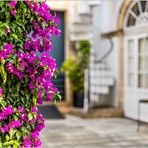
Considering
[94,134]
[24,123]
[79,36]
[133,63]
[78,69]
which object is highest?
[79,36]

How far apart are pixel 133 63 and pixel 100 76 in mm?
1076

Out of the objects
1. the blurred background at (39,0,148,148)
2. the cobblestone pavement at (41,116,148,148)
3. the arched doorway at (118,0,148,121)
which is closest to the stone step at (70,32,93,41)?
the blurred background at (39,0,148,148)

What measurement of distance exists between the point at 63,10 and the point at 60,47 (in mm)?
1020

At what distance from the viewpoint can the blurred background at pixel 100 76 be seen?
5.94 meters

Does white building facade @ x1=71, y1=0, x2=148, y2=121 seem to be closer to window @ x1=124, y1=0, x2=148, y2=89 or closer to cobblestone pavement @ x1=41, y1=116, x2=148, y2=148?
window @ x1=124, y1=0, x2=148, y2=89

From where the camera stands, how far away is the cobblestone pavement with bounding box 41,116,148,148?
16.7ft

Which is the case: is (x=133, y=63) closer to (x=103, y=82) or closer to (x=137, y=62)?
(x=137, y=62)

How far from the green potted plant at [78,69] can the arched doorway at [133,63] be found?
1429 mm

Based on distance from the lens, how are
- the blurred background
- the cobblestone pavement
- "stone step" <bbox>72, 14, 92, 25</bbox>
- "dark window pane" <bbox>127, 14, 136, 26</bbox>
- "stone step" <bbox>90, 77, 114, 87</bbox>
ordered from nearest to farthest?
the cobblestone pavement, the blurred background, "dark window pane" <bbox>127, 14, 136, 26</bbox>, "stone step" <bbox>90, 77, 114, 87</bbox>, "stone step" <bbox>72, 14, 92, 25</bbox>

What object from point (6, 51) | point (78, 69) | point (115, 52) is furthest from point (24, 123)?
point (78, 69)

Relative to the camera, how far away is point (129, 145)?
5.00 m

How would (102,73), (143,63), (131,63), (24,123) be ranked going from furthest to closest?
1. (102,73)
2. (131,63)
3. (143,63)
4. (24,123)

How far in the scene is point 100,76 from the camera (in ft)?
27.3

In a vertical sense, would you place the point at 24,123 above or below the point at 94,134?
above
